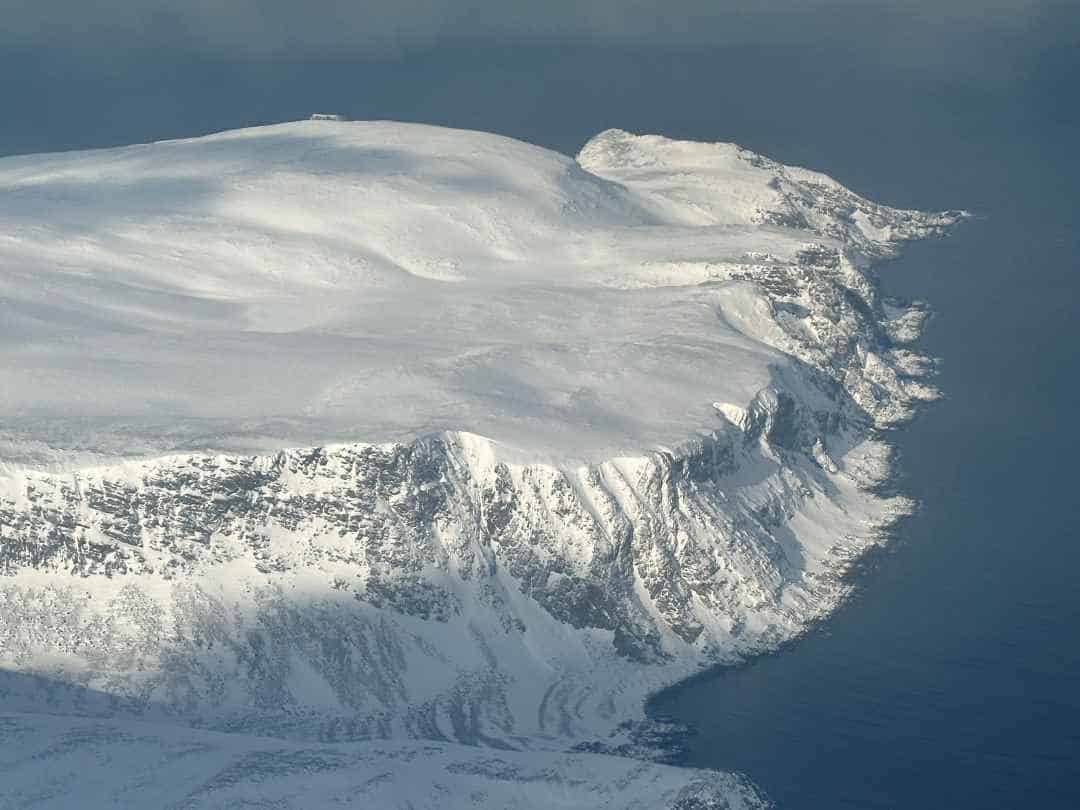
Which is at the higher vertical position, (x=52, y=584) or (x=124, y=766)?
(x=52, y=584)

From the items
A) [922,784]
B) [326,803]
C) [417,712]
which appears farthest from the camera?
[417,712]

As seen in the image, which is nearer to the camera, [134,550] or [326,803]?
[326,803]

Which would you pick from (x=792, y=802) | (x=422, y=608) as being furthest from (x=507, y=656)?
(x=792, y=802)

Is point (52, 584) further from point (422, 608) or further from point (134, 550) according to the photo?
point (422, 608)

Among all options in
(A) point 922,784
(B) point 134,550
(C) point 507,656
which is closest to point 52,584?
(B) point 134,550

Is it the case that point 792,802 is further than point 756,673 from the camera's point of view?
No

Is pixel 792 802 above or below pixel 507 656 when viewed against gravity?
below

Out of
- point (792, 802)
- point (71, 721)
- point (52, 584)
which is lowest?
point (792, 802)

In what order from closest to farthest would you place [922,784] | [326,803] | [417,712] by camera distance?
[326,803]
[922,784]
[417,712]

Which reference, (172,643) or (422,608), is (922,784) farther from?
(172,643)
